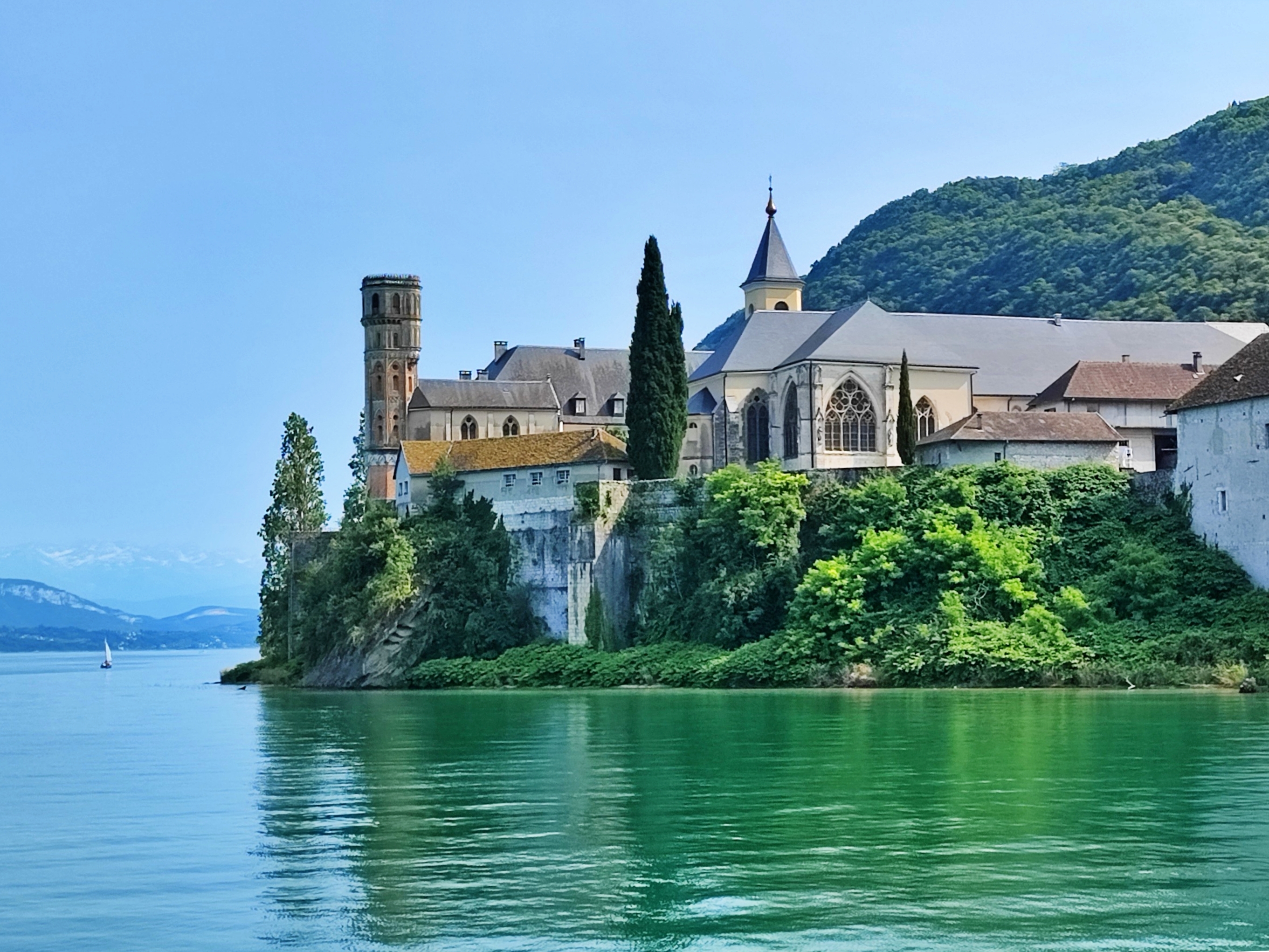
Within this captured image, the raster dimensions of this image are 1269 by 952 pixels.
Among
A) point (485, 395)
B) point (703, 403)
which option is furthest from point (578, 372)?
point (703, 403)

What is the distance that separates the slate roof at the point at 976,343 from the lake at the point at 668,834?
92.9ft

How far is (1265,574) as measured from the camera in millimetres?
51781

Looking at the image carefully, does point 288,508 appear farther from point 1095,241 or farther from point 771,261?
point 1095,241

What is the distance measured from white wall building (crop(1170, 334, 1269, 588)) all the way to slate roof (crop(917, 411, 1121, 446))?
3.91 meters

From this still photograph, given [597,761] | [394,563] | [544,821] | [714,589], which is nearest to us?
[544,821]

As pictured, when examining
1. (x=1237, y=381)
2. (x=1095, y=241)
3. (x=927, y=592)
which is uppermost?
(x=1095, y=241)

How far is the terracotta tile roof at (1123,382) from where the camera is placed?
65.5 meters

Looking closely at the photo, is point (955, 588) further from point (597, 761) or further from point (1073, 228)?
point (1073, 228)

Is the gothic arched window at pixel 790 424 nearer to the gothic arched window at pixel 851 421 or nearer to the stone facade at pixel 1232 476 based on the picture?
the gothic arched window at pixel 851 421

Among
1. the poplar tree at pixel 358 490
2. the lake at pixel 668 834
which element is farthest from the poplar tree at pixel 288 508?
the lake at pixel 668 834

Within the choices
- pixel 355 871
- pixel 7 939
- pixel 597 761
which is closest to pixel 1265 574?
pixel 597 761

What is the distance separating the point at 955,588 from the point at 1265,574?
8.52 metres

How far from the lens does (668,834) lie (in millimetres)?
23984

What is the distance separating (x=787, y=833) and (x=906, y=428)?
37991 mm
